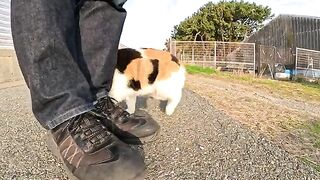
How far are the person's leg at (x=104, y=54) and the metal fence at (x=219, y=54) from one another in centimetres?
1539

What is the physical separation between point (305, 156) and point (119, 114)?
72 centimetres

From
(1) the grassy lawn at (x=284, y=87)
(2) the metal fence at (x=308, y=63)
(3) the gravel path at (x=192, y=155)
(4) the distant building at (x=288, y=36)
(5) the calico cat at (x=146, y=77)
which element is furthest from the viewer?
(4) the distant building at (x=288, y=36)

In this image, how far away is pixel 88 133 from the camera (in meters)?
1.05

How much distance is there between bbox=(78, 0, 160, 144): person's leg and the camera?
1374 mm

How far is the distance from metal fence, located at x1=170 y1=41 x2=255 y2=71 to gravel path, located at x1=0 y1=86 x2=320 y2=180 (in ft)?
49.8

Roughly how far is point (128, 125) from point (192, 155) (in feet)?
0.89

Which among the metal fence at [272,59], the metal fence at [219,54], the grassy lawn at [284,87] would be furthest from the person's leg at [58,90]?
the metal fence at [272,59]

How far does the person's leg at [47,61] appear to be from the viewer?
1038 mm

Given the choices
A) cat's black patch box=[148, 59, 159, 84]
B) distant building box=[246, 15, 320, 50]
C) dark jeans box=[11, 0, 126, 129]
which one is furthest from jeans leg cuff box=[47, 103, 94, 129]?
distant building box=[246, 15, 320, 50]

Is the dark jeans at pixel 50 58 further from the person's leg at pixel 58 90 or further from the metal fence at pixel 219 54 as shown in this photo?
the metal fence at pixel 219 54

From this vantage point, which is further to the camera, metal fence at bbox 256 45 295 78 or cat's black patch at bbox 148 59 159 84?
metal fence at bbox 256 45 295 78

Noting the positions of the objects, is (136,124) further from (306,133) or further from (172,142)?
(306,133)

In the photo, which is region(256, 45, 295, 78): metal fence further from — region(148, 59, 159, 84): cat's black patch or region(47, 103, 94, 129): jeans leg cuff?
region(47, 103, 94, 129): jeans leg cuff

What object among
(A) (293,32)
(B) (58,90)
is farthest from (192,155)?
(A) (293,32)
